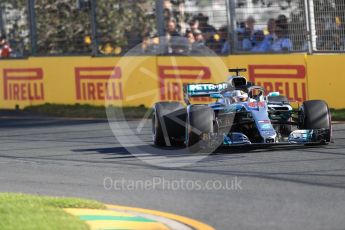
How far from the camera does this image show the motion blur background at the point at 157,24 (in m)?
16.9

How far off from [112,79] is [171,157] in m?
7.95

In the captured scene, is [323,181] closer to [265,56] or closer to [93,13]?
[265,56]

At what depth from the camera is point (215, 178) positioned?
10.4 metres

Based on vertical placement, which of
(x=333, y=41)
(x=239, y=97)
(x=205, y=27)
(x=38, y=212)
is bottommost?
(x=38, y=212)

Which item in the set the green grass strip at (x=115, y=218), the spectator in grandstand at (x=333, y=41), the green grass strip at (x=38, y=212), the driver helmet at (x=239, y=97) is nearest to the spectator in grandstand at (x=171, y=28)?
the spectator in grandstand at (x=333, y=41)

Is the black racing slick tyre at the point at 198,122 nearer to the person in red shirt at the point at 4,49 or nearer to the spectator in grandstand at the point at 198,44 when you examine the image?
the spectator in grandstand at the point at 198,44

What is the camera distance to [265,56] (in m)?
17.5

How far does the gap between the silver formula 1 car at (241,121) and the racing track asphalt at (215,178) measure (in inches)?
8.2

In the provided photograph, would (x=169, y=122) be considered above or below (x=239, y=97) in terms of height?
below

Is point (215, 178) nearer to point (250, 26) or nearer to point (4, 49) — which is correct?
point (250, 26)

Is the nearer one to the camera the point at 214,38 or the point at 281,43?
the point at 281,43

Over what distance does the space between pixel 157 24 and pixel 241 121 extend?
298 inches

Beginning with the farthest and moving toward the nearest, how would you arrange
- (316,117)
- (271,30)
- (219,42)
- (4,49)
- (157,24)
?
(4,49) < (157,24) < (219,42) < (271,30) < (316,117)
